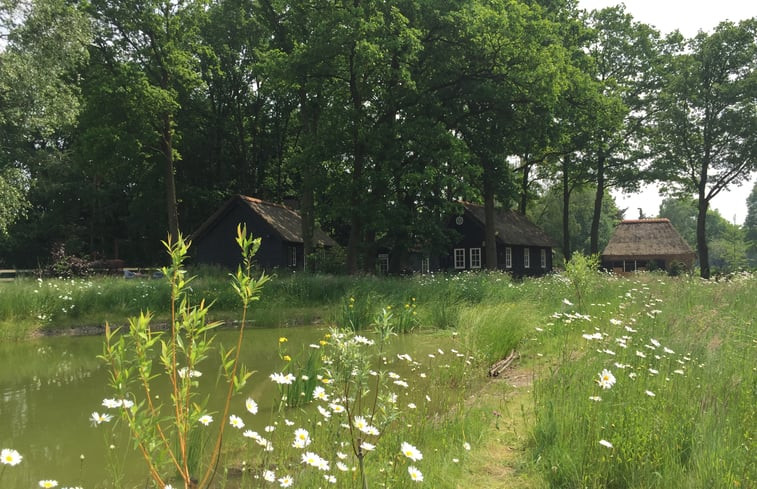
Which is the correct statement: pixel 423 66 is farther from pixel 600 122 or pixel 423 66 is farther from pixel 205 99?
pixel 205 99

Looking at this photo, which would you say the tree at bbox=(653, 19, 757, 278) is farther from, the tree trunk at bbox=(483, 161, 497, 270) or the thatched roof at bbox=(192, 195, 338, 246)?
the thatched roof at bbox=(192, 195, 338, 246)

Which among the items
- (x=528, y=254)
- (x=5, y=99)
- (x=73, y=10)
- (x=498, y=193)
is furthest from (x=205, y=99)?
(x=528, y=254)

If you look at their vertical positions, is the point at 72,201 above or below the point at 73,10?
below

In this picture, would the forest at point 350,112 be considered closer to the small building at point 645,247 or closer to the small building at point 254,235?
the small building at point 254,235

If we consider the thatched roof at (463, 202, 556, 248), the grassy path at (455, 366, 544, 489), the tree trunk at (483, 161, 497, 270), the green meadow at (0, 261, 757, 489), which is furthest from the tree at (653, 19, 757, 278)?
the grassy path at (455, 366, 544, 489)

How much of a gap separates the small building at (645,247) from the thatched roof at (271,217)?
3005 centimetres

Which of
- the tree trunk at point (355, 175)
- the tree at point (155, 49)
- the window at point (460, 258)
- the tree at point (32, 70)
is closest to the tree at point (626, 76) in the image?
the window at point (460, 258)

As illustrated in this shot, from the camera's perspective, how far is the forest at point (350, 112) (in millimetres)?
20969

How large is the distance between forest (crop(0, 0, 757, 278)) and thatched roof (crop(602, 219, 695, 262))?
10.4 metres

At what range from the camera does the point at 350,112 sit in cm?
2244

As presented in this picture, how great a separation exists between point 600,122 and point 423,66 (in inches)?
390

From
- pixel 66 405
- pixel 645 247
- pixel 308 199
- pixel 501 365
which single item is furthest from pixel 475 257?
pixel 66 405

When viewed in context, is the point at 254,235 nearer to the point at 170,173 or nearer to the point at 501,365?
the point at 170,173

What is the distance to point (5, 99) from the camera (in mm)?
18078
